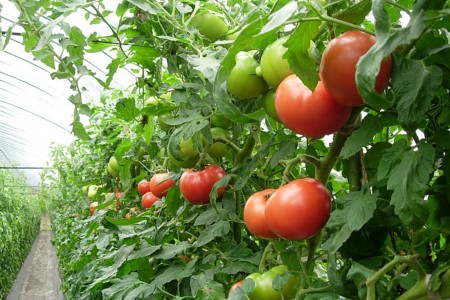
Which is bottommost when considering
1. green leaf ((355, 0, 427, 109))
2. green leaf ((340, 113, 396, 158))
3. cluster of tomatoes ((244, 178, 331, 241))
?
cluster of tomatoes ((244, 178, 331, 241))

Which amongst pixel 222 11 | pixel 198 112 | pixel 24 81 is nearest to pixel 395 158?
pixel 198 112

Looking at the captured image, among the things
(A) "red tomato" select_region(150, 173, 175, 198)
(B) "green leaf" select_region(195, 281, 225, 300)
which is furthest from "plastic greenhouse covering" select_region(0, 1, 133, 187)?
(B) "green leaf" select_region(195, 281, 225, 300)

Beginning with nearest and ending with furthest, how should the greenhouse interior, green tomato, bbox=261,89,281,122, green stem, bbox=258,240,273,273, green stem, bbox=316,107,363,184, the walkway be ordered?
1. the greenhouse interior
2. green stem, bbox=316,107,363,184
3. green tomato, bbox=261,89,281,122
4. green stem, bbox=258,240,273,273
5. the walkway

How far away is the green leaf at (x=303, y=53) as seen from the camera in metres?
0.58

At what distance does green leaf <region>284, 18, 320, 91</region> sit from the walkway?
6403mm

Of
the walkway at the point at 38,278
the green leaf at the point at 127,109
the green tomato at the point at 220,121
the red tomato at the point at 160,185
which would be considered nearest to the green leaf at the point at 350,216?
the green tomato at the point at 220,121

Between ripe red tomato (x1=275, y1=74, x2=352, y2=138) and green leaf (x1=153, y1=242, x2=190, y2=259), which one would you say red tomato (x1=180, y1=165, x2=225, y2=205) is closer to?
green leaf (x1=153, y1=242, x2=190, y2=259)

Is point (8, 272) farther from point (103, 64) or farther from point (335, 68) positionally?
point (335, 68)

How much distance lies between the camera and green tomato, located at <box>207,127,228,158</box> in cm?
118

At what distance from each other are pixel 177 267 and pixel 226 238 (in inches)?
5.3

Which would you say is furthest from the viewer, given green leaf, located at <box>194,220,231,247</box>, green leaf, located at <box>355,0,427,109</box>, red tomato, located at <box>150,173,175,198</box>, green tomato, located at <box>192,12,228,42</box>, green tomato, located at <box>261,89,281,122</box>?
red tomato, located at <box>150,173,175,198</box>

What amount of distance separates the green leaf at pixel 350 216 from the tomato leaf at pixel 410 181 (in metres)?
0.06

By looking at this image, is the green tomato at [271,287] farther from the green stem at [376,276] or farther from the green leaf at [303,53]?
the green leaf at [303,53]

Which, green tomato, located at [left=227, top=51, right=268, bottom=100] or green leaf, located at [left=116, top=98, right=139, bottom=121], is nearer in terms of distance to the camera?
green tomato, located at [left=227, top=51, right=268, bottom=100]
